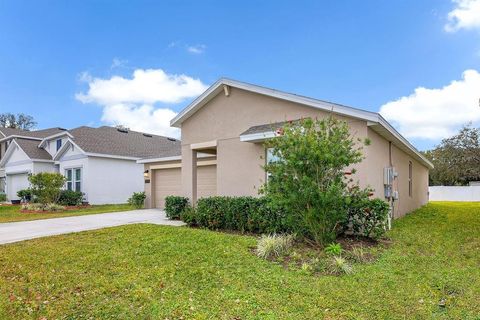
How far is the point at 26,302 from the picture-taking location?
4.75 metres

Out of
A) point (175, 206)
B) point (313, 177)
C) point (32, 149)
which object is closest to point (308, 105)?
point (313, 177)

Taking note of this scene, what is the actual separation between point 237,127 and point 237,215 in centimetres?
388

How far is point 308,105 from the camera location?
1030 centimetres

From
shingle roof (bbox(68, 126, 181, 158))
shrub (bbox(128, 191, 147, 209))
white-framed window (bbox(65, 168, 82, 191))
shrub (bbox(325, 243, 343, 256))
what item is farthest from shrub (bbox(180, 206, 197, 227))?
white-framed window (bbox(65, 168, 82, 191))

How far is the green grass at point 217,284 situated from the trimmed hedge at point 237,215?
49.9 inches

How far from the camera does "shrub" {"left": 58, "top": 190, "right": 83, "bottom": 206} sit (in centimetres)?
2064

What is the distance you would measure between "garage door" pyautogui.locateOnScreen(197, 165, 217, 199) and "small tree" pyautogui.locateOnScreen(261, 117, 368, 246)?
757 cm

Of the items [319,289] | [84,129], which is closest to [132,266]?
[319,289]

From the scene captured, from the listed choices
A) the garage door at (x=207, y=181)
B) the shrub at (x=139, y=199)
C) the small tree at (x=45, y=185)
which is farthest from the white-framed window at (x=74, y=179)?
the garage door at (x=207, y=181)

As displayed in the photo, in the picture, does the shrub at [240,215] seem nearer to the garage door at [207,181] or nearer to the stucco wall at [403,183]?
the garage door at [207,181]

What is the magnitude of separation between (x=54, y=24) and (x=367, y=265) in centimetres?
1770

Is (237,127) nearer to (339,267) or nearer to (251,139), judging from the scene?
(251,139)

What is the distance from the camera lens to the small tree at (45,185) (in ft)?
61.1

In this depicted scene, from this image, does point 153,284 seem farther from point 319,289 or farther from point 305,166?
point 305,166
